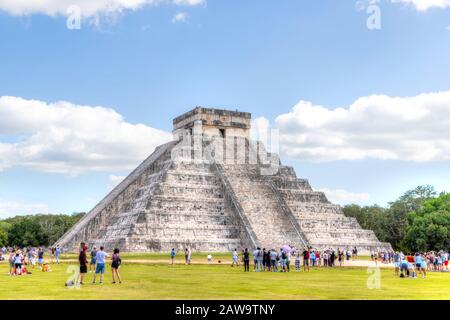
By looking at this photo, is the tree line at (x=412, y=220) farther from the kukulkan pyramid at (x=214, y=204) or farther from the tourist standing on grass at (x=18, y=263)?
the tourist standing on grass at (x=18, y=263)

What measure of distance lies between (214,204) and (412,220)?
1911cm

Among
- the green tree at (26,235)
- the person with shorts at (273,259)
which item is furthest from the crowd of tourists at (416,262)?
the green tree at (26,235)

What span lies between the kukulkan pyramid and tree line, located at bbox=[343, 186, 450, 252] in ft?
14.9

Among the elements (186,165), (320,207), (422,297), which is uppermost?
(186,165)

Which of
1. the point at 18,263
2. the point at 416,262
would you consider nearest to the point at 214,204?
the point at 416,262

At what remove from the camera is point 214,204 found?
37.8m

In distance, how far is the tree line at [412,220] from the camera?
4225cm

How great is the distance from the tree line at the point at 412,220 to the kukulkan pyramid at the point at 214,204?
453 cm

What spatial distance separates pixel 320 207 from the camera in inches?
1617

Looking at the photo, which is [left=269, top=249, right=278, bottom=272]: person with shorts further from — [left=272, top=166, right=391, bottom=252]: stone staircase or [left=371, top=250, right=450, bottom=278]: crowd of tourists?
[left=272, top=166, right=391, bottom=252]: stone staircase

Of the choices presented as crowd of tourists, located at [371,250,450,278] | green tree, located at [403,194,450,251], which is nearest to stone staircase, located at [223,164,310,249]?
crowd of tourists, located at [371,250,450,278]
